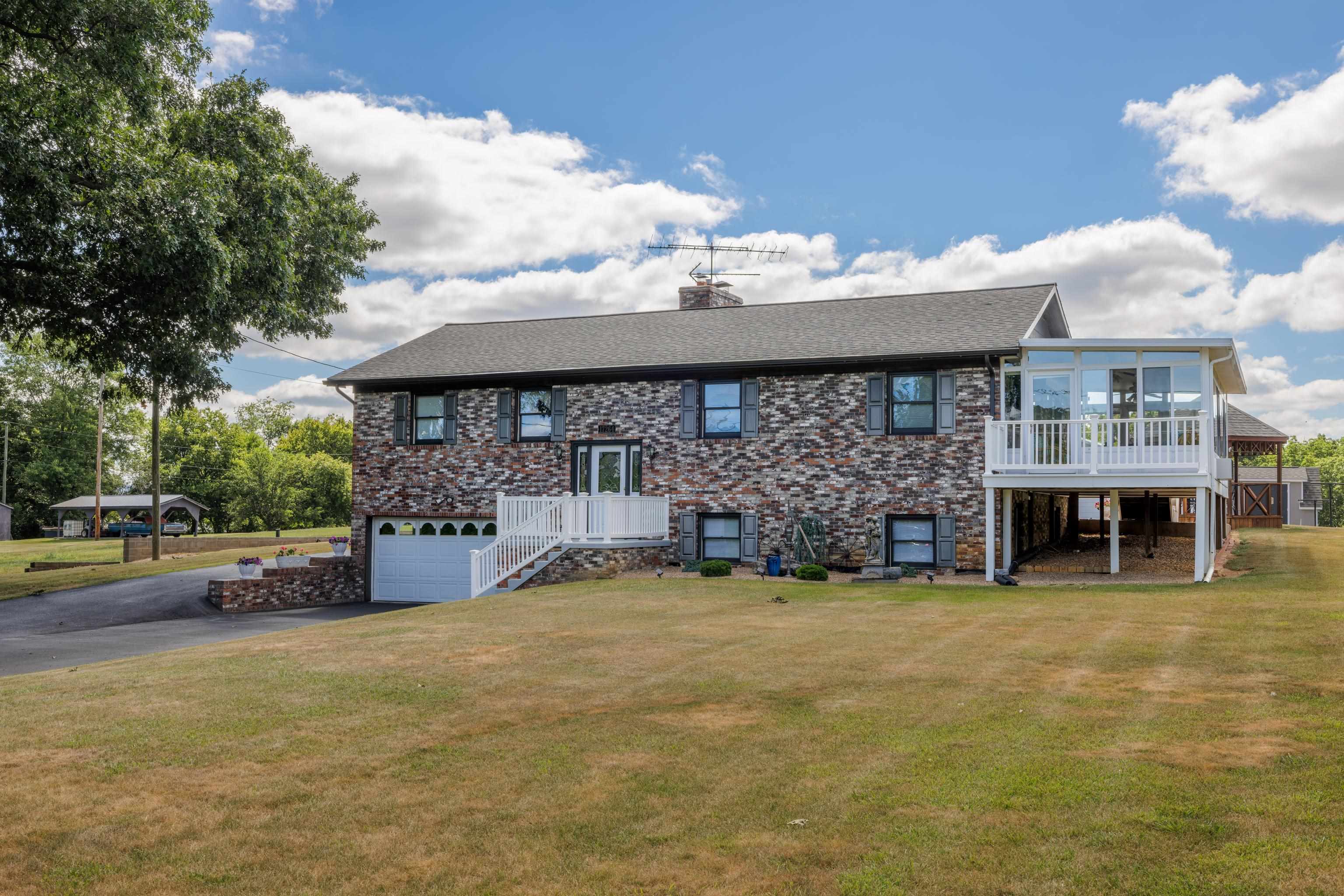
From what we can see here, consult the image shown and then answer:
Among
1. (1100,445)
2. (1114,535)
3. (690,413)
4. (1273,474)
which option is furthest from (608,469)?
(1273,474)

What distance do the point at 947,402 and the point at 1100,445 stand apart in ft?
9.95

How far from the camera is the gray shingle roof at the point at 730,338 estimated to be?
21500 millimetres

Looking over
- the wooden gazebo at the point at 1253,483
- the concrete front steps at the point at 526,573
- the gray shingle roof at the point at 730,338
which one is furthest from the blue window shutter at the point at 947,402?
the wooden gazebo at the point at 1253,483

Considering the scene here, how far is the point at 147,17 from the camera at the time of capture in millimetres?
15883

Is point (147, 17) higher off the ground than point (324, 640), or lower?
higher

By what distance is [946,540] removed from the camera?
67.5 feet

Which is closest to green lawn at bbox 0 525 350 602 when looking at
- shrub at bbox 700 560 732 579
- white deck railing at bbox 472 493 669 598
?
white deck railing at bbox 472 493 669 598

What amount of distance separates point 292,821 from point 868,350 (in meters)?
17.0

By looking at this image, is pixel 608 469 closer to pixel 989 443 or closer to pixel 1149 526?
pixel 989 443

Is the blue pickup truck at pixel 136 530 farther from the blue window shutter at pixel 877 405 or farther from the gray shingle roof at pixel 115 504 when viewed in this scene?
the blue window shutter at pixel 877 405

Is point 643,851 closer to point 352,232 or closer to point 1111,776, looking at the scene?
point 1111,776

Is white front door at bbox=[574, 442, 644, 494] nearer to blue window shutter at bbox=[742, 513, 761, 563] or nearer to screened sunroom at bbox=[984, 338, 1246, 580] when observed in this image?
blue window shutter at bbox=[742, 513, 761, 563]

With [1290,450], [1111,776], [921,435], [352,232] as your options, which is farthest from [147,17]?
[1290,450]

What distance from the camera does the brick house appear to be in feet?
67.1
